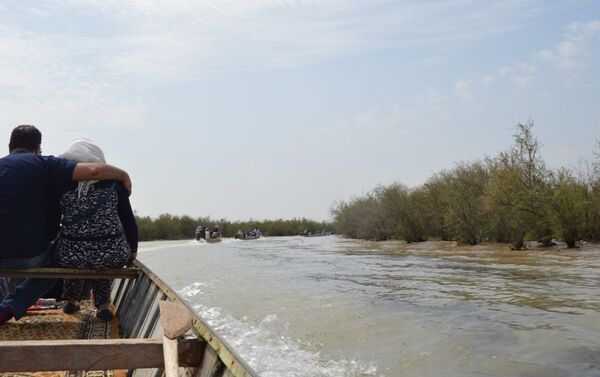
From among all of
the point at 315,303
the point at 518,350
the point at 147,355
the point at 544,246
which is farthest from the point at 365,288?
the point at 544,246

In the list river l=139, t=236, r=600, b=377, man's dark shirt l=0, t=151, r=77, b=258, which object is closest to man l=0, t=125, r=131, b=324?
man's dark shirt l=0, t=151, r=77, b=258

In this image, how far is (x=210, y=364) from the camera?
2.51m

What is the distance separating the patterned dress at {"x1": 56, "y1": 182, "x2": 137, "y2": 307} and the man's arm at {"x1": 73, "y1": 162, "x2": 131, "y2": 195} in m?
0.11

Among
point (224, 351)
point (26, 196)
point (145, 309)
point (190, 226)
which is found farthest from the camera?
point (190, 226)

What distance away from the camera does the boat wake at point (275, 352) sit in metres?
5.68

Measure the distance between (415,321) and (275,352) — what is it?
233cm

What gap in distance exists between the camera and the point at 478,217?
2734cm

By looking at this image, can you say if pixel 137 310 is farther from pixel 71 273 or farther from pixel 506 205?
pixel 506 205

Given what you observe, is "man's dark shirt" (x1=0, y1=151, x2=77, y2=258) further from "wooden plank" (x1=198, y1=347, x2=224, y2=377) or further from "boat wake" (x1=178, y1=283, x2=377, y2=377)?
"wooden plank" (x1=198, y1=347, x2=224, y2=377)

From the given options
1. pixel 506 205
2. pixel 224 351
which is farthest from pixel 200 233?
pixel 224 351

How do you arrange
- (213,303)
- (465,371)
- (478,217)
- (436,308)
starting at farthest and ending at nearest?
1. (478,217)
2. (213,303)
3. (436,308)
4. (465,371)

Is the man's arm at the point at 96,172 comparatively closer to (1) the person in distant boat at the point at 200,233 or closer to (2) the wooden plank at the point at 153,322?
(2) the wooden plank at the point at 153,322

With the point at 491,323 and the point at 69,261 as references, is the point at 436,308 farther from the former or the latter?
the point at 69,261

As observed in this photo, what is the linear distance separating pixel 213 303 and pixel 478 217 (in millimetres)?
19823
